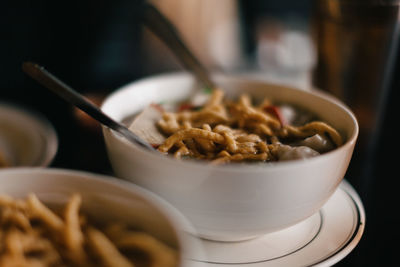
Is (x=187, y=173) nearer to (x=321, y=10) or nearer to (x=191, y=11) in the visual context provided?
(x=321, y=10)

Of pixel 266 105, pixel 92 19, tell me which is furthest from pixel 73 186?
pixel 92 19

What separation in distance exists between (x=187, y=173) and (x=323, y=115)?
1.14 ft

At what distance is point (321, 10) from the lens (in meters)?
0.95

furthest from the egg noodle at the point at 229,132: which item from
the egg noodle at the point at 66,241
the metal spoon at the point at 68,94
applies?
the egg noodle at the point at 66,241

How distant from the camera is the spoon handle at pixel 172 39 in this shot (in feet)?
2.78

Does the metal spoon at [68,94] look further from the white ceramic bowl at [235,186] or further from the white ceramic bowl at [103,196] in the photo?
the white ceramic bowl at [103,196]

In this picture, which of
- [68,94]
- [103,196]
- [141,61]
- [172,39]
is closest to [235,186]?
[103,196]

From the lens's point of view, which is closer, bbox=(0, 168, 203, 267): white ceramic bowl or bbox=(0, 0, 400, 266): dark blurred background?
bbox=(0, 168, 203, 267): white ceramic bowl

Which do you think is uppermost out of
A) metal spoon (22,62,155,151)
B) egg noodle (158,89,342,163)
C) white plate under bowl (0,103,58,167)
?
metal spoon (22,62,155,151)

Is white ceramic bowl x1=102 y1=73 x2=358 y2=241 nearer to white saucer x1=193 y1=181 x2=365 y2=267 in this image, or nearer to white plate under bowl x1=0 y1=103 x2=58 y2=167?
white saucer x1=193 y1=181 x2=365 y2=267

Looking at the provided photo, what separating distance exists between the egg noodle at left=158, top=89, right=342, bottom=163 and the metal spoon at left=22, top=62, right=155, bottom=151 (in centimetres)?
6

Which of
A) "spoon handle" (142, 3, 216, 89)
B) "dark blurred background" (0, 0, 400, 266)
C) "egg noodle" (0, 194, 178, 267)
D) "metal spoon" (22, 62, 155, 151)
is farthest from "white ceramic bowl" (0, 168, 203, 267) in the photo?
"spoon handle" (142, 3, 216, 89)

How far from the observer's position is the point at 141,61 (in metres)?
1.85

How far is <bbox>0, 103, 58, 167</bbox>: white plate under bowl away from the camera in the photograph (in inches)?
27.1
